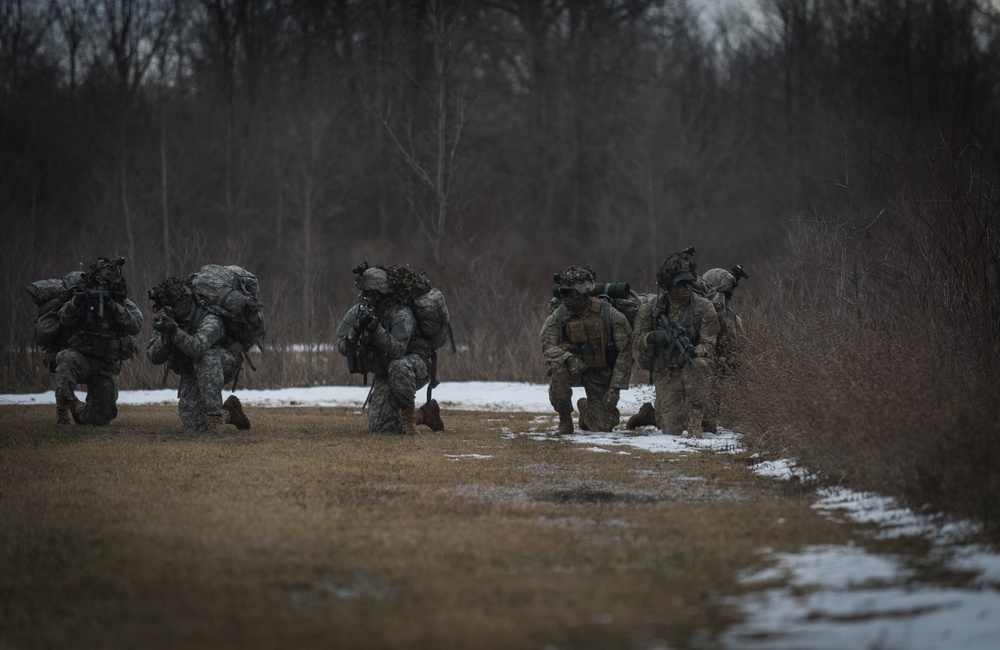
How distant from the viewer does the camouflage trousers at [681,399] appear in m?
12.4

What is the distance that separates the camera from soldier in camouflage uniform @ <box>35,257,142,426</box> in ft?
42.0

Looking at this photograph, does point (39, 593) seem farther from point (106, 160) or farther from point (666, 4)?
point (666, 4)

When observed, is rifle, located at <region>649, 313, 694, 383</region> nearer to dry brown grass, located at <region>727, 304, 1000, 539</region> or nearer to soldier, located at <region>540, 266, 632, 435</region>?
soldier, located at <region>540, 266, 632, 435</region>

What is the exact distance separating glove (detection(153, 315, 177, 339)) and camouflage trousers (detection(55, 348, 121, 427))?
1.38 metres

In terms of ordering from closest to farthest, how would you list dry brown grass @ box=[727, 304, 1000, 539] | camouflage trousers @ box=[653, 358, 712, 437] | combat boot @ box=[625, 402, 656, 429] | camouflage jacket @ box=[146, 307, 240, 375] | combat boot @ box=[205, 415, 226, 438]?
dry brown grass @ box=[727, 304, 1000, 539]
combat boot @ box=[205, 415, 226, 438]
camouflage jacket @ box=[146, 307, 240, 375]
camouflage trousers @ box=[653, 358, 712, 437]
combat boot @ box=[625, 402, 656, 429]

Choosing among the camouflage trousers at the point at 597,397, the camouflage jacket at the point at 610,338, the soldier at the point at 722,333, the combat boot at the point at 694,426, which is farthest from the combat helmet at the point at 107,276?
the soldier at the point at 722,333

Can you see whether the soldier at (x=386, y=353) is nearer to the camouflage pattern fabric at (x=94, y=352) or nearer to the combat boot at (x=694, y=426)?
the camouflage pattern fabric at (x=94, y=352)

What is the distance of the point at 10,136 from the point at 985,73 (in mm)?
30313

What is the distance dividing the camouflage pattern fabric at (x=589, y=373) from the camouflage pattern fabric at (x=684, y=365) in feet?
0.69

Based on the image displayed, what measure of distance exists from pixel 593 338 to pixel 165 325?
15.6 feet

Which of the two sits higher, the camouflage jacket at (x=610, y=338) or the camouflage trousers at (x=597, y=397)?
the camouflage jacket at (x=610, y=338)

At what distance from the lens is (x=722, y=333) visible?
13484mm

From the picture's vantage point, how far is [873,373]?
8422mm

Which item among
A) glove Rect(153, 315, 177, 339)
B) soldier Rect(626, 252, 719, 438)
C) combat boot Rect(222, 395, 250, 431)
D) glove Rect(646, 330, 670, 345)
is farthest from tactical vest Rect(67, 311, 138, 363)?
glove Rect(646, 330, 670, 345)
